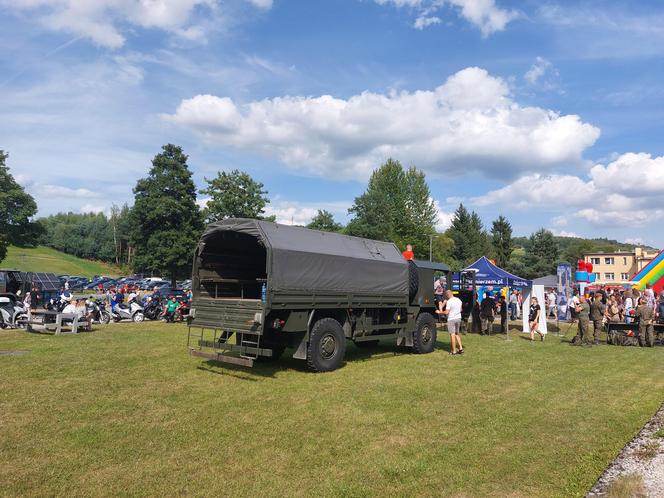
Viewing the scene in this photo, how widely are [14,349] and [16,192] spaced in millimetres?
52104

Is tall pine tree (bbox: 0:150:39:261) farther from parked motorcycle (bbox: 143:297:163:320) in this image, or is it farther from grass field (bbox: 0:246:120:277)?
parked motorcycle (bbox: 143:297:163:320)

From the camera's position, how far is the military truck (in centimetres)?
952

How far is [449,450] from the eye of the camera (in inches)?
222

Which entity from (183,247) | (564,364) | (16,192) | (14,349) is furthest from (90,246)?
(564,364)

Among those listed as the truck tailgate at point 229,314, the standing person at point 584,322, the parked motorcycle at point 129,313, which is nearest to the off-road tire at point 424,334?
the standing person at point 584,322

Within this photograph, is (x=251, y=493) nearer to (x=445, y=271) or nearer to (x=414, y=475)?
(x=414, y=475)

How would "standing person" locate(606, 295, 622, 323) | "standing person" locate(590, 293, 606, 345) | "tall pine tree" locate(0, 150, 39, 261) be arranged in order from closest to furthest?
"standing person" locate(590, 293, 606, 345) < "standing person" locate(606, 295, 622, 323) < "tall pine tree" locate(0, 150, 39, 261)

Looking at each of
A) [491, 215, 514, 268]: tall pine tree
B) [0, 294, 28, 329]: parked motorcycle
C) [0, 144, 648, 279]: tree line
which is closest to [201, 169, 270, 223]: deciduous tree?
[0, 144, 648, 279]: tree line

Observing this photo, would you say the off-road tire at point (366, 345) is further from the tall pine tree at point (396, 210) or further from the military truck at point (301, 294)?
the tall pine tree at point (396, 210)

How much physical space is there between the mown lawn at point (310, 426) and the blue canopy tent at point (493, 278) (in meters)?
8.55

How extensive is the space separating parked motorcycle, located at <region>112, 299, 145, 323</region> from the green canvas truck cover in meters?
12.1

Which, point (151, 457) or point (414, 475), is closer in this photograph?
point (414, 475)

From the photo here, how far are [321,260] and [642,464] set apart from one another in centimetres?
675

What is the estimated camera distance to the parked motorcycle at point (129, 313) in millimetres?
21281
